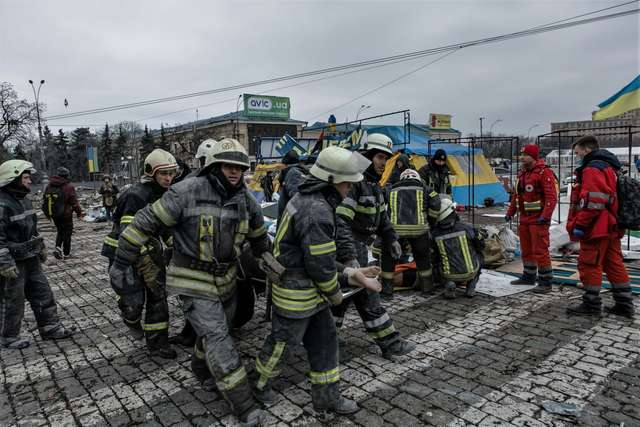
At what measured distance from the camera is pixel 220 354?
117 inches

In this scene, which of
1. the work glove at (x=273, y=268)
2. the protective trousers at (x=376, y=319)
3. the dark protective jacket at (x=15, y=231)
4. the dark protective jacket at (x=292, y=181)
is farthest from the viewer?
→ the dark protective jacket at (x=292, y=181)

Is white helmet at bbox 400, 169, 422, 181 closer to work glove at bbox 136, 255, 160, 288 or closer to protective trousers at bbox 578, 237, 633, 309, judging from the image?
protective trousers at bbox 578, 237, 633, 309

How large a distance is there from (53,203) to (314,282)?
8863 millimetres

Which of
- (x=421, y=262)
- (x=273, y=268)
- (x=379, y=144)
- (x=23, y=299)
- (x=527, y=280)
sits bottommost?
(x=527, y=280)

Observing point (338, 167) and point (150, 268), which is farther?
point (150, 268)

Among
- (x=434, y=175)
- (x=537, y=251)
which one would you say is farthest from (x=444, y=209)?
(x=434, y=175)

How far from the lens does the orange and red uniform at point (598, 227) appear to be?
473cm

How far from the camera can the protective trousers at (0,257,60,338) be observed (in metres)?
4.50

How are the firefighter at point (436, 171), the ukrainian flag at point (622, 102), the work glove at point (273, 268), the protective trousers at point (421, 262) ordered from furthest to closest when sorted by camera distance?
the firefighter at point (436, 171) < the ukrainian flag at point (622, 102) < the protective trousers at point (421, 262) < the work glove at point (273, 268)

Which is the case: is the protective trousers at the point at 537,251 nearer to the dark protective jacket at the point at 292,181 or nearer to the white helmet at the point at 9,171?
the dark protective jacket at the point at 292,181

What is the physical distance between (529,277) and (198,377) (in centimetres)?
504

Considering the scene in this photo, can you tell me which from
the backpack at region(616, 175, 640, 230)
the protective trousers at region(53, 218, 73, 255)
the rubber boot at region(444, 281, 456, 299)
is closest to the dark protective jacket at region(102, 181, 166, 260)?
the rubber boot at region(444, 281, 456, 299)

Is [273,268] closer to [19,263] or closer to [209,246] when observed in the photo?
[209,246]

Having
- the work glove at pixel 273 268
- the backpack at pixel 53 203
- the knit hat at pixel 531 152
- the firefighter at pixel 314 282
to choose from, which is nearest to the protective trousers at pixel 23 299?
the firefighter at pixel 314 282
